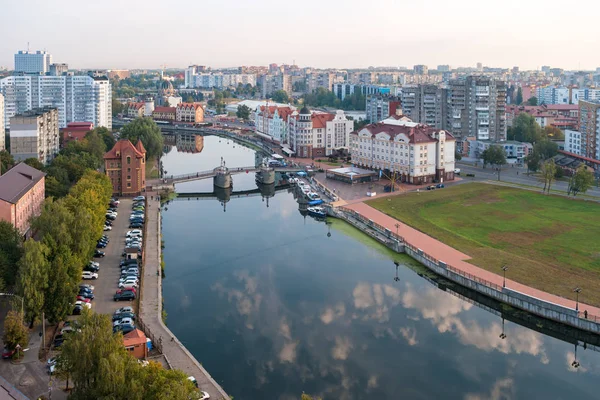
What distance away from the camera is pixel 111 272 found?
Answer: 57.8 ft

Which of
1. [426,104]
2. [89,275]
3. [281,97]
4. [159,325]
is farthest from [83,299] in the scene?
[281,97]

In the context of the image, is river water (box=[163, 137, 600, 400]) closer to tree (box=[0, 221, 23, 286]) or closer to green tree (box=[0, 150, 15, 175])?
tree (box=[0, 221, 23, 286])

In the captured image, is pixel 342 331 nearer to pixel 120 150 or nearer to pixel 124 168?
pixel 124 168

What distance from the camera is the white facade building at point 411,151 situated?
3238cm

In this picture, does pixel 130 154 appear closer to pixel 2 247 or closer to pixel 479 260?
pixel 2 247

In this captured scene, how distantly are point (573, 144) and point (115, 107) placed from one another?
46.4m

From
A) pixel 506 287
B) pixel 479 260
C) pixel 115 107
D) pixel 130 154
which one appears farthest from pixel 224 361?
pixel 115 107

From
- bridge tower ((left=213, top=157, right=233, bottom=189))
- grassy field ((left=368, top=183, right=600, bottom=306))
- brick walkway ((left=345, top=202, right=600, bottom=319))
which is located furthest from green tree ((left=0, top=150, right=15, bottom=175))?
grassy field ((left=368, top=183, right=600, bottom=306))

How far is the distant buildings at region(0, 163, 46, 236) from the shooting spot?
755 inches

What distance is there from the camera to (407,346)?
1429cm

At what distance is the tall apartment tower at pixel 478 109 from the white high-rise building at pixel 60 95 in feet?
85.0

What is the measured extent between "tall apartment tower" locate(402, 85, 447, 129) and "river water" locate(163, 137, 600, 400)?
2483cm

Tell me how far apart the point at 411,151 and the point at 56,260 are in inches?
842

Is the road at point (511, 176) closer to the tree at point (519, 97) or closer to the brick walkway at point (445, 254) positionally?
the brick walkway at point (445, 254)
